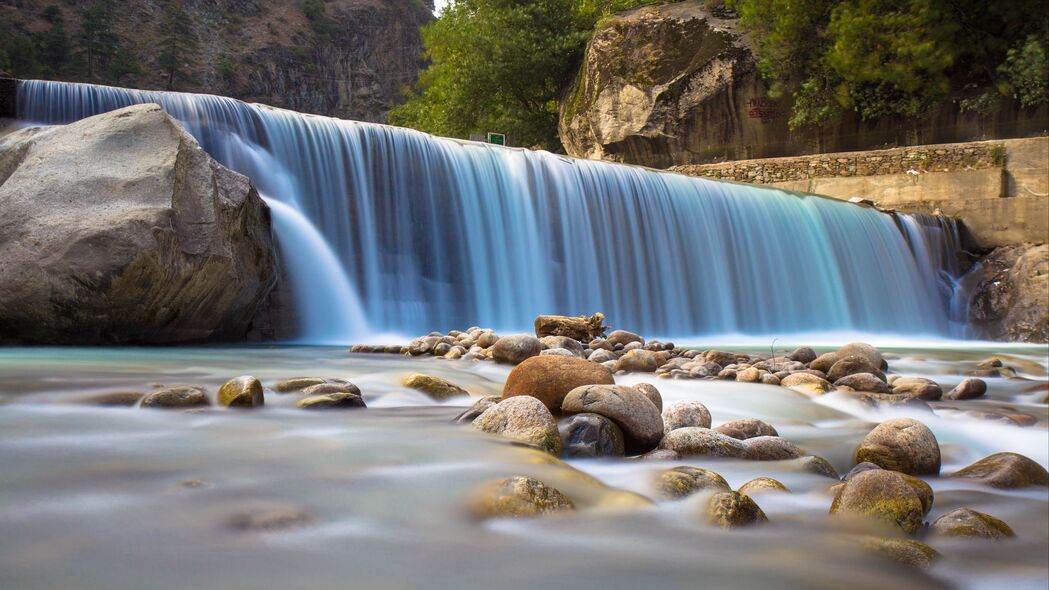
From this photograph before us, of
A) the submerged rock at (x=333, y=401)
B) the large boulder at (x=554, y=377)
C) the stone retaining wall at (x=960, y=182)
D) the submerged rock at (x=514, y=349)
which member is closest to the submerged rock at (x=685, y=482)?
the large boulder at (x=554, y=377)

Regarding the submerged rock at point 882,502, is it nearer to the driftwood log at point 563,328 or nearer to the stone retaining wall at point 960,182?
the driftwood log at point 563,328

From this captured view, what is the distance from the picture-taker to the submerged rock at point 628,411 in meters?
3.07

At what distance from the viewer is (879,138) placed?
1930 centimetres

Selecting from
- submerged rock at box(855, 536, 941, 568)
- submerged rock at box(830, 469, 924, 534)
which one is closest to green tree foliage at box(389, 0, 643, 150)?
submerged rock at box(830, 469, 924, 534)

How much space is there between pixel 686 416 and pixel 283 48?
174ft

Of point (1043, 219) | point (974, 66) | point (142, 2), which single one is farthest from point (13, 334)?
point (142, 2)

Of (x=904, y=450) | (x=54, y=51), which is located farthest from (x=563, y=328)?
(x=54, y=51)

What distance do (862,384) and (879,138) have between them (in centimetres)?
1647

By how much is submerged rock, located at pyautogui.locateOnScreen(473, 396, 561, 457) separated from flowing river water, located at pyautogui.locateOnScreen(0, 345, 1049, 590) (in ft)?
0.35

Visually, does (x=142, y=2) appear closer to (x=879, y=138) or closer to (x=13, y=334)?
(x=879, y=138)

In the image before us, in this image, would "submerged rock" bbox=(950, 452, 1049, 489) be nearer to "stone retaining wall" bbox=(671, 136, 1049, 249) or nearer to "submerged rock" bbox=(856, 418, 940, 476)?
"submerged rock" bbox=(856, 418, 940, 476)

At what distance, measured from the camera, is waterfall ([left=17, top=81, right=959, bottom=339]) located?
9430mm

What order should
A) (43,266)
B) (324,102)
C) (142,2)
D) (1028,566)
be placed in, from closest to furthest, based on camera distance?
(1028,566), (43,266), (142,2), (324,102)

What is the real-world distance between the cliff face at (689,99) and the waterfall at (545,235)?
7305 mm
